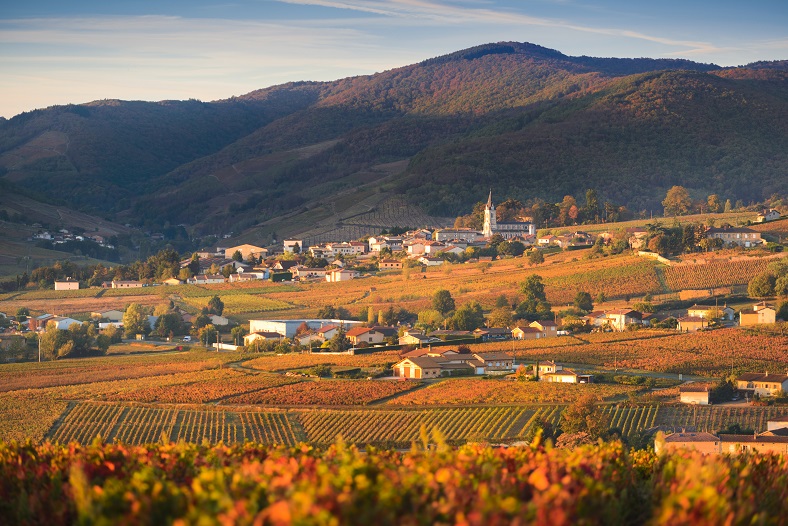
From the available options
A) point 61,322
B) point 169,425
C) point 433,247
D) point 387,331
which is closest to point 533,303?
point 387,331

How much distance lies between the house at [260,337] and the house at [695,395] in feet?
83.4

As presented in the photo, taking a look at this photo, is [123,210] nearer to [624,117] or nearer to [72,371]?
[624,117]

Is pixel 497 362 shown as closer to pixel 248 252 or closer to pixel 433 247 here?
pixel 433 247

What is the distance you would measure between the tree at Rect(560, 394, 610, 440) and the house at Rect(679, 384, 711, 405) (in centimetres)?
584

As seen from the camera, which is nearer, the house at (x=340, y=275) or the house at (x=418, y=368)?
the house at (x=418, y=368)

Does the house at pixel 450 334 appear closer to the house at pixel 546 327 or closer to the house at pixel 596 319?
the house at pixel 546 327

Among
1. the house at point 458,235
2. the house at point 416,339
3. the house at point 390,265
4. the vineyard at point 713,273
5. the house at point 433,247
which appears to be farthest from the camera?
the house at point 458,235

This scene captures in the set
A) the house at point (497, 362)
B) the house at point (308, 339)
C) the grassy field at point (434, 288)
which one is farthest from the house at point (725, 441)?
the grassy field at point (434, 288)

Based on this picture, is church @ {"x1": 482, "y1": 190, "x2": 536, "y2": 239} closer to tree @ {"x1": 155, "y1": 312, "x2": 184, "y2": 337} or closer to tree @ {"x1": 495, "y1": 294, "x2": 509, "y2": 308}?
tree @ {"x1": 495, "y1": 294, "x2": 509, "y2": 308}

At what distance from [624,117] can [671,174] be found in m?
21.3

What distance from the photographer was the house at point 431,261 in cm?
8369

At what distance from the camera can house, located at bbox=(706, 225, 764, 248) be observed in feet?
243

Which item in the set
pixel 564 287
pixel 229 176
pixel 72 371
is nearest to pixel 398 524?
pixel 72 371

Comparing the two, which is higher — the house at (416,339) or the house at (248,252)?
the house at (248,252)
